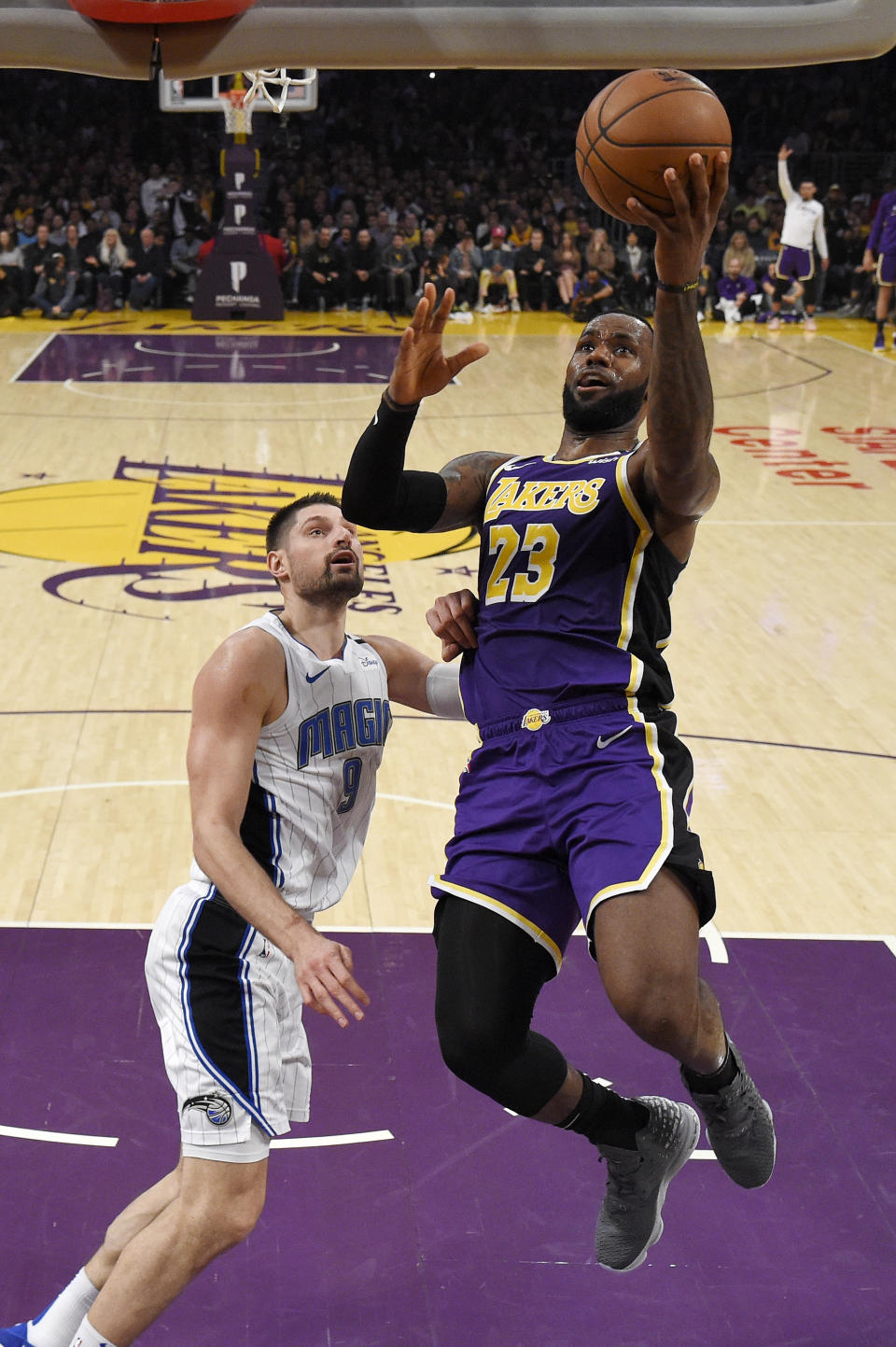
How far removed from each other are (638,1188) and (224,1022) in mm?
1149

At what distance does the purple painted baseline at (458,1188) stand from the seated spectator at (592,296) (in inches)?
703

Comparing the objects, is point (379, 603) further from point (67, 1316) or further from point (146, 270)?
point (146, 270)

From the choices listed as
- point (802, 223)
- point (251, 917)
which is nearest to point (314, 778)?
point (251, 917)

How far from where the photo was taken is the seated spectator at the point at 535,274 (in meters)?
24.3

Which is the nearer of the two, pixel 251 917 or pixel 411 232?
pixel 251 917

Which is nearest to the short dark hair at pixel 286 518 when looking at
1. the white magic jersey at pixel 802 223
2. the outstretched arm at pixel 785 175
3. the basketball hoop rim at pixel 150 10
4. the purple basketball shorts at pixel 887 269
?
the basketball hoop rim at pixel 150 10

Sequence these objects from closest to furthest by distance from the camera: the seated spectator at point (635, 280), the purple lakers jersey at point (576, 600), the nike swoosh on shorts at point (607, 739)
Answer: the nike swoosh on shorts at point (607, 739)
the purple lakers jersey at point (576, 600)
the seated spectator at point (635, 280)

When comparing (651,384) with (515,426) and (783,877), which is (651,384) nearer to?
(783,877)

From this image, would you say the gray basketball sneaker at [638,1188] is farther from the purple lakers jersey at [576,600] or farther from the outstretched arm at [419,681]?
the outstretched arm at [419,681]

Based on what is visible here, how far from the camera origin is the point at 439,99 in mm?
28922

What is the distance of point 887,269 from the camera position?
21312 mm

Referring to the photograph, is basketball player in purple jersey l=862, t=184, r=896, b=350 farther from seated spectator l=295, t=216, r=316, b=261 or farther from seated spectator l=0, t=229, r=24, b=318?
seated spectator l=0, t=229, r=24, b=318

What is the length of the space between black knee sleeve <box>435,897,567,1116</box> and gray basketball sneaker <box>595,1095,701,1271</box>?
14.1 inches

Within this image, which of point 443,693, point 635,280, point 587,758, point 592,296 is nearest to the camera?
point 587,758
